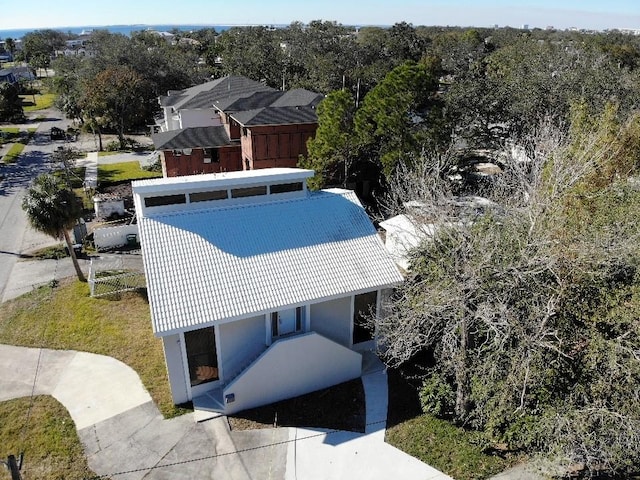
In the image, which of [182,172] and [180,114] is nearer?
[182,172]

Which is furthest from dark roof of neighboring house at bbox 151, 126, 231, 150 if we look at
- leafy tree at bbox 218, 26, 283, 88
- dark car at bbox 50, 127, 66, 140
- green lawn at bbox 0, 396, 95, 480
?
leafy tree at bbox 218, 26, 283, 88

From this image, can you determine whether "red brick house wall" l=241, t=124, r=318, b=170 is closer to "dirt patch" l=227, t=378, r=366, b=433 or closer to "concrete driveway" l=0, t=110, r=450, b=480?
"concrete driveway" l=0, t=110, r=450, b=480

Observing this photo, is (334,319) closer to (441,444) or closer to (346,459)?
(346,459)

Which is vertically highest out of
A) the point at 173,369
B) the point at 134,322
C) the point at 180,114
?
the point at 180,114

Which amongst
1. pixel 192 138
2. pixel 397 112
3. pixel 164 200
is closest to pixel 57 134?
pixel 192 138

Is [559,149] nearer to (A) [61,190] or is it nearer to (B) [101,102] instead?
(A) [61,190]

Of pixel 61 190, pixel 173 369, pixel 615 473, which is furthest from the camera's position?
pixel 61 190

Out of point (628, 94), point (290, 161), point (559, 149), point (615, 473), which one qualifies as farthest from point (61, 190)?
point (628, 94)

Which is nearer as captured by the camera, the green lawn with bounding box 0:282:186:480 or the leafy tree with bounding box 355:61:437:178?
the green lawn with bounding box 0:282:186:480
